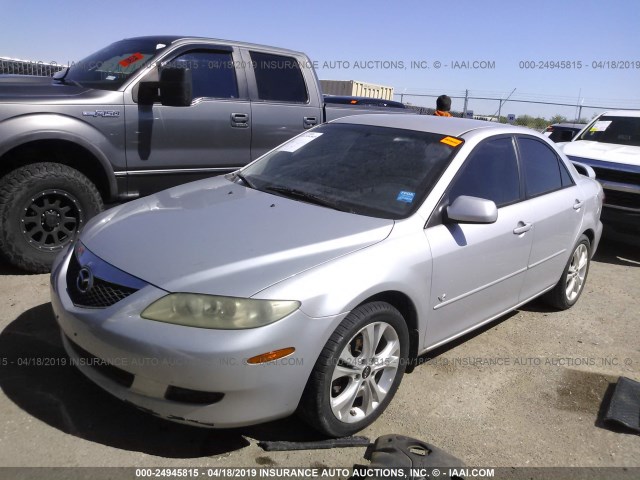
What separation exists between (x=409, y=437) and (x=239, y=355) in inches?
42.0

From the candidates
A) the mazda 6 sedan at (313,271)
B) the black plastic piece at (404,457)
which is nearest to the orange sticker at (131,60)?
the mazda 6 sedan at (313,271)

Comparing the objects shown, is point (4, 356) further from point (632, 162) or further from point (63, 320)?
point (632, 162)

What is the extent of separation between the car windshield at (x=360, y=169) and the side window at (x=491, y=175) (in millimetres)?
152

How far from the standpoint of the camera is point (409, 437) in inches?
111

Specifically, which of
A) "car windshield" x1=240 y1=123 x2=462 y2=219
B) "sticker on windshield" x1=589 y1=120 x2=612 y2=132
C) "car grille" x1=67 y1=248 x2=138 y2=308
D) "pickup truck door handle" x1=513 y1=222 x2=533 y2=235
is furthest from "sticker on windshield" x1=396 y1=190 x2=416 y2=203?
"sticker on windshield" x1=589 y1=120 x2=612 y2=132

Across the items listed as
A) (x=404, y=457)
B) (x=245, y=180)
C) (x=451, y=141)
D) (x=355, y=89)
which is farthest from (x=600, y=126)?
(x=355, y=89)

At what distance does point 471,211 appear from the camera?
3.08 m

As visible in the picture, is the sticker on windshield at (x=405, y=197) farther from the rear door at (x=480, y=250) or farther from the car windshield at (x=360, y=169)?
the rear door at (x=480, y=250)

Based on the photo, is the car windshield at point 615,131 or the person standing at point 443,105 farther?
the person standing at point 443,105

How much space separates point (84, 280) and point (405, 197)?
5.82 ft

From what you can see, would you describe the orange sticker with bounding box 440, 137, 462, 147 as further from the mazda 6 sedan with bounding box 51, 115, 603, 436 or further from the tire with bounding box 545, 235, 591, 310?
the tire with bounding box 545, 235, 591, 310

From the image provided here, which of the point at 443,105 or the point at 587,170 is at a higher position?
the point at 443,105

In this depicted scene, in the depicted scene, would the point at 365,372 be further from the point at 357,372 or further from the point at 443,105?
the point at 443,105

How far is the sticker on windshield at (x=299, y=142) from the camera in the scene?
398cm
